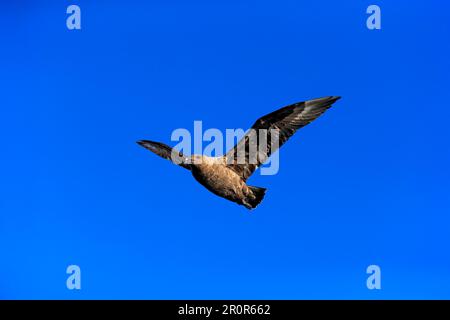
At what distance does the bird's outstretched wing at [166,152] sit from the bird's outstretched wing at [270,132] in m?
1.27

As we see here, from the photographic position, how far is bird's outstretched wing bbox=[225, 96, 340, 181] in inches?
355

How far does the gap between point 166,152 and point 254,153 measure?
2.03m

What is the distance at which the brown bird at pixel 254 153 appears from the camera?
28.2 ft

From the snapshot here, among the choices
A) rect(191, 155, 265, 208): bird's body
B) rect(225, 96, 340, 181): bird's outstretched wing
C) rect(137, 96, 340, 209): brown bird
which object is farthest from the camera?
rect(225, 96, 340, 181): bird's outstretched wing

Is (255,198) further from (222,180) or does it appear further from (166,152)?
(166,152)

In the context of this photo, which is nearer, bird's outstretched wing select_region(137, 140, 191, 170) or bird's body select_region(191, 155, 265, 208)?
bird's outstretched wing select_region(137, 140, 191, 170)

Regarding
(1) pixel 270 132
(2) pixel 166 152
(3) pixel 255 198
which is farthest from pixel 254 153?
(2) pixel 166 152

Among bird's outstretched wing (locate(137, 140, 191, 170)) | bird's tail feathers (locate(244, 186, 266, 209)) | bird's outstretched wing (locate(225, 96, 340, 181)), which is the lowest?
bird's tail feathers (locate(244, 186, 266, 209))

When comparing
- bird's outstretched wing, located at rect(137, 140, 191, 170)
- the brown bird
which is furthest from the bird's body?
bird's outstretched wing, located at rect(137, 140, 191, 170)

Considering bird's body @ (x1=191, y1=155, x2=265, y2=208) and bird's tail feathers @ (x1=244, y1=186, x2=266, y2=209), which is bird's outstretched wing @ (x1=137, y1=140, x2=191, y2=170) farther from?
bird's tail feathers @ (x1=244, y1=186, x2=266, y2=209)

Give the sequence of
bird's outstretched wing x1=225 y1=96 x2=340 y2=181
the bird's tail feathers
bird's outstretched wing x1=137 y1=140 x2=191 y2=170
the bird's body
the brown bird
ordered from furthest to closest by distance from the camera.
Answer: bird's outstretched wing x1=225 y1=96 x2=340 y2=181 → the bird's tail feathers → the brown bird → the bird's body → bird's outstretched wing x1=137 y1=140 x2=191 y2=170
